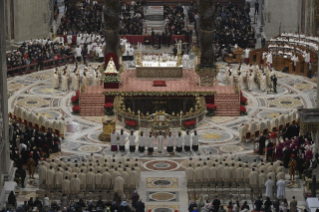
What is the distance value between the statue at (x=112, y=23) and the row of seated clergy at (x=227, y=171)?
14.6 meters

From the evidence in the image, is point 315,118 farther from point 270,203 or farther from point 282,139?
point 282,139

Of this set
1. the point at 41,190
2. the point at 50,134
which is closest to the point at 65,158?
the point at 50,134

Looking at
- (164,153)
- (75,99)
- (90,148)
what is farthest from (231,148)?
(75,99)

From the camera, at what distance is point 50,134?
111ft

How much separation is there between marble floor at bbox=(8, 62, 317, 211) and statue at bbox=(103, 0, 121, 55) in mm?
3941

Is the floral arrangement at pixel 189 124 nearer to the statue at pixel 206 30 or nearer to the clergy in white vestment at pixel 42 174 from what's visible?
the statue at pixel 206 30

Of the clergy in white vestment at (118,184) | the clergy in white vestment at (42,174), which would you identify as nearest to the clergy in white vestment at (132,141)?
the clergy in white vestment at (118,184)

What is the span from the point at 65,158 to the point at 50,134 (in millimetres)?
1420

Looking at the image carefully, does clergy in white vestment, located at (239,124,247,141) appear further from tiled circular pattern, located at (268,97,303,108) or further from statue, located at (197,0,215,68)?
statue, located at (197,0,215,68)

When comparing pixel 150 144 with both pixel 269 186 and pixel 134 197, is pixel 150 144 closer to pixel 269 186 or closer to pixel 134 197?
pixel 134 197

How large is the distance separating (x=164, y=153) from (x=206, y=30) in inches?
383

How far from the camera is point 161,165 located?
32344 millimetres

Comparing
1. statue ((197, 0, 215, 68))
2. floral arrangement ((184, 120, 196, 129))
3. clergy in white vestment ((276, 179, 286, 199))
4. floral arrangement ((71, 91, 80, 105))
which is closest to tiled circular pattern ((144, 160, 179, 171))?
floral arrangement ((184, 120, 196, 129))

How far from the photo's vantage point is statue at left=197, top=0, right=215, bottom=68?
40.3 meters
